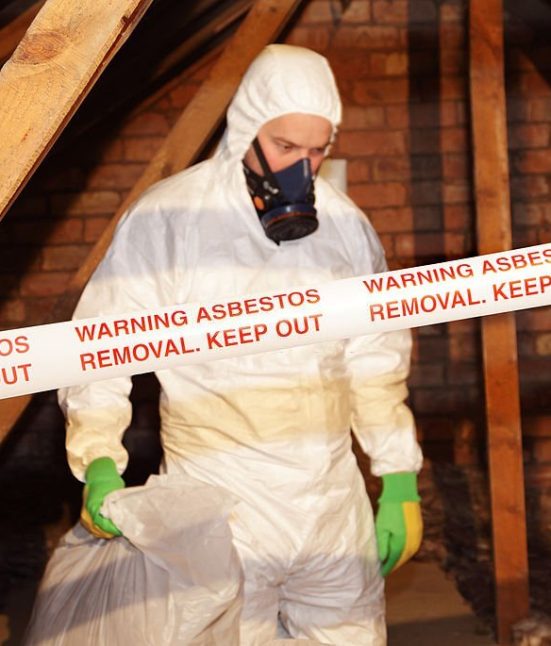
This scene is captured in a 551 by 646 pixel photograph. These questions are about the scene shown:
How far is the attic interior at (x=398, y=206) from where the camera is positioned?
402 centimetres

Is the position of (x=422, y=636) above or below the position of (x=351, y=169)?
below

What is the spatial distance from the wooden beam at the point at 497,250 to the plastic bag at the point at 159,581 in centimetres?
117

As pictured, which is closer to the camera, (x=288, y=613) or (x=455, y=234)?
(x=288, y=613)

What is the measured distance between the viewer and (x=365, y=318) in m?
1.58

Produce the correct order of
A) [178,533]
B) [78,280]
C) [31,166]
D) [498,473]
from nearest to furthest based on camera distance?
[31,166] → [178,533] → [78,280] → [498,473]

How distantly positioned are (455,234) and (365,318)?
262cm

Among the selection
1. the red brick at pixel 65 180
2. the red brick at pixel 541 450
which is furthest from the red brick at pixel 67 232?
the red brick at pixel 541 450

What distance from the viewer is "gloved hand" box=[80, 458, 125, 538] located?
7.02 ft

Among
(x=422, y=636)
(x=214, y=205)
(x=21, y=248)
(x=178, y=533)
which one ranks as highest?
(x=21, y=248)

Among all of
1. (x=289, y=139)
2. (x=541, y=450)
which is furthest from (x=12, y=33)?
(x=541, y=450)

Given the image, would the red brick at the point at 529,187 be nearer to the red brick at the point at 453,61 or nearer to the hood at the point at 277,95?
the red brick at the point at 453,61

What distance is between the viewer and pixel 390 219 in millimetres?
4113

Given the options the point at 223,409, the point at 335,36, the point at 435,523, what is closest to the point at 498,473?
the point at 435,523

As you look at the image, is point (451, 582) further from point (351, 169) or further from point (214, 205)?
point (214, 205)
